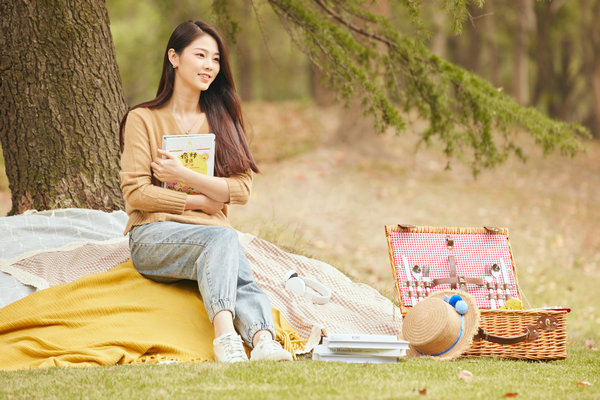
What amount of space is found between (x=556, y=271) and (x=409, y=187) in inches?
113

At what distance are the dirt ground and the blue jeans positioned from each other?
8.85ft

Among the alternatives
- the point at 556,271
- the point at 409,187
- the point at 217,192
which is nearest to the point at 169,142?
the point at 217,192

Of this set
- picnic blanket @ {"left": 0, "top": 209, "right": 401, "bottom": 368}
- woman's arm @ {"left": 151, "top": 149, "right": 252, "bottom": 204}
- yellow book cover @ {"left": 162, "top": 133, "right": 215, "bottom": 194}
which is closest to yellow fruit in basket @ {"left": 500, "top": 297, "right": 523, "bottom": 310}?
picnic blanket @ {"left": 0, "top": 209, "right": 401, "bottom": 368}

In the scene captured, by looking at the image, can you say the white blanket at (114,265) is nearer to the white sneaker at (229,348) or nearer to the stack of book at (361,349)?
the stack of book at (361,349)

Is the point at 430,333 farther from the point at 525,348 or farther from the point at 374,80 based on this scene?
the point at 374,80

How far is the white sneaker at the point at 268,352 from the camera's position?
2.95 m

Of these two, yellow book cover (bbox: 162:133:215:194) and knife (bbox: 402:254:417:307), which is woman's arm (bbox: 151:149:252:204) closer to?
yellow book cover (bbox: 162:133:215:194)

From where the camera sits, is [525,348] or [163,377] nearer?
[163,377]

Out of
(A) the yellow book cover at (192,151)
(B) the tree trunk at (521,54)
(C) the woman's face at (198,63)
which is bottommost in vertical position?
(A) the yellow book cover at (192,151)

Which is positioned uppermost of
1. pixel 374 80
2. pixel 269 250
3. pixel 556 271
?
pixel 374 80

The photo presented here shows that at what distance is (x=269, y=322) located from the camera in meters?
3.14

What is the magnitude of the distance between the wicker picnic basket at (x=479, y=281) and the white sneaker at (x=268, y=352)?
2.64ft

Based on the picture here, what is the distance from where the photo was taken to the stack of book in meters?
2.96

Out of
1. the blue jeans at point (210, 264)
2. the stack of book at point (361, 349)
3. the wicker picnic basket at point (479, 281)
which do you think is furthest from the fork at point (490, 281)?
the blue jeans at point (210, 264)
